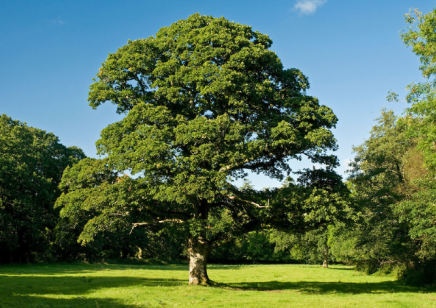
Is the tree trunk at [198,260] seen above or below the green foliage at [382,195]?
below

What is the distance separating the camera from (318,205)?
725 inches

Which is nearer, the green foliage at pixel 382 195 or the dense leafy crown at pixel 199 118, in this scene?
the dense leafy crown at pixel 199 118

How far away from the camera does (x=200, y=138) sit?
18609 mm

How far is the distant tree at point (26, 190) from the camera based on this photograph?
3919cm

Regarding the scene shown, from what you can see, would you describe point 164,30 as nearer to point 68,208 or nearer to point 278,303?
point 68,208

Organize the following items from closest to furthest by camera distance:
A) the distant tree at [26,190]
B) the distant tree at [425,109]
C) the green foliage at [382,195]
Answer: the distant tree at [425,109], the green foliage at [382,195], the distant tree at [26,190]

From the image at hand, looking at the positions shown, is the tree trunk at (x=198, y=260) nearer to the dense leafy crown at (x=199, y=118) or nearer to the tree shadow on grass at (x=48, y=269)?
the dense leafy crown at (x=199, y=118)

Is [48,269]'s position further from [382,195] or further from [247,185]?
[382,195]

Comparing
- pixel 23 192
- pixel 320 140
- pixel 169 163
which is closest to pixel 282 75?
pixel 320 140

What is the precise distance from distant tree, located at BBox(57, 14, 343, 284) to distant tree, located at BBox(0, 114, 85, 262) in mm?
21996

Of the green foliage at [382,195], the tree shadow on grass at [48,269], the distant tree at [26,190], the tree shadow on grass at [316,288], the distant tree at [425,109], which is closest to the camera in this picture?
the distant tree at [425,109]

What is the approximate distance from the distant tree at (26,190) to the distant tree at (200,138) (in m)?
22.0

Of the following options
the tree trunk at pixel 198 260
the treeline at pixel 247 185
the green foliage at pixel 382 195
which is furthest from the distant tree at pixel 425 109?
the tree trunk at pixel 198 260

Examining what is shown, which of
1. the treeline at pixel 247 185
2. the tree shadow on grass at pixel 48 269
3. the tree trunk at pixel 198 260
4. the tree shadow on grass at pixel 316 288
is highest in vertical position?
the treeline at pixel 247 185
